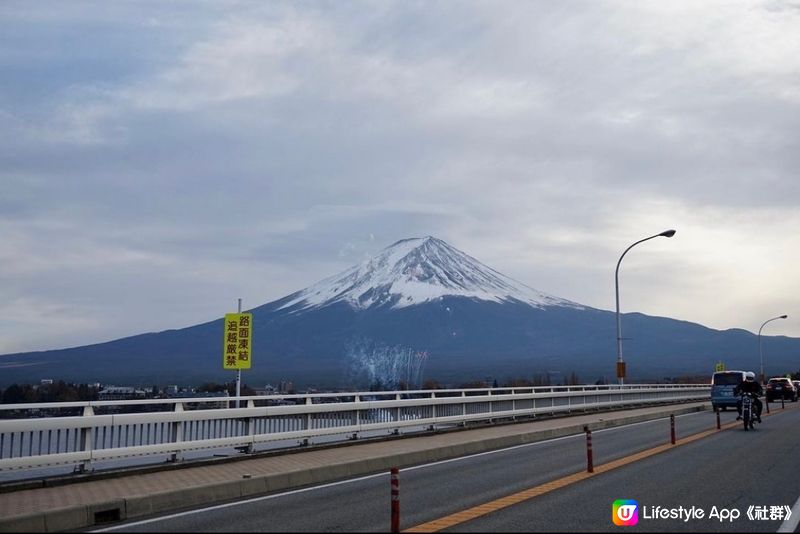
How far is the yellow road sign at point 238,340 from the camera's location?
24156 millimetres

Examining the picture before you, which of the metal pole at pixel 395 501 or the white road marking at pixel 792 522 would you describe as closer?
the metal pole at pixel 395 501

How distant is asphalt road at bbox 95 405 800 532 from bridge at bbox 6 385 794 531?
0.17m

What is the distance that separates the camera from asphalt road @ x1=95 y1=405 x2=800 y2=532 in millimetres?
11031

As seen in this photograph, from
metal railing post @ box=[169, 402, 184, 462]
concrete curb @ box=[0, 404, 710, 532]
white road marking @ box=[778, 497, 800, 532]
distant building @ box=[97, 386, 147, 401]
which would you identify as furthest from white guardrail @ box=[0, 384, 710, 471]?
white road marking @ box=[778, 497, 800, 532]

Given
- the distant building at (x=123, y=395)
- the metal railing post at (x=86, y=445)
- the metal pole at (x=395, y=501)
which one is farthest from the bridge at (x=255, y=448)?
the distant building at (x=123, y=395)

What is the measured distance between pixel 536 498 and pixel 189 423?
283 inches

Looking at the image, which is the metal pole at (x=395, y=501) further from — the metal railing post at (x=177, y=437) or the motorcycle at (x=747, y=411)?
the motorcycle at (x=747, y=411)

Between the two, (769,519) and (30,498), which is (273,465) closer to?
(30,498)

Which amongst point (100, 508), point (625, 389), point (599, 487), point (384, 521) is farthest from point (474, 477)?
point (625, 389)

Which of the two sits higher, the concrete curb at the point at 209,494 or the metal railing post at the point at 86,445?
the metal railing post at the point at 86,445

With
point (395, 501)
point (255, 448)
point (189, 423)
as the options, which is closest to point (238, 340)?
point (255, 448)

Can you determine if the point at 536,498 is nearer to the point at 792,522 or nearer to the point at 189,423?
the point at 792,522

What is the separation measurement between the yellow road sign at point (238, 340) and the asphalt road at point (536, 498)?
7.40 m

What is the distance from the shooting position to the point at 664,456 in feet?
63.1
